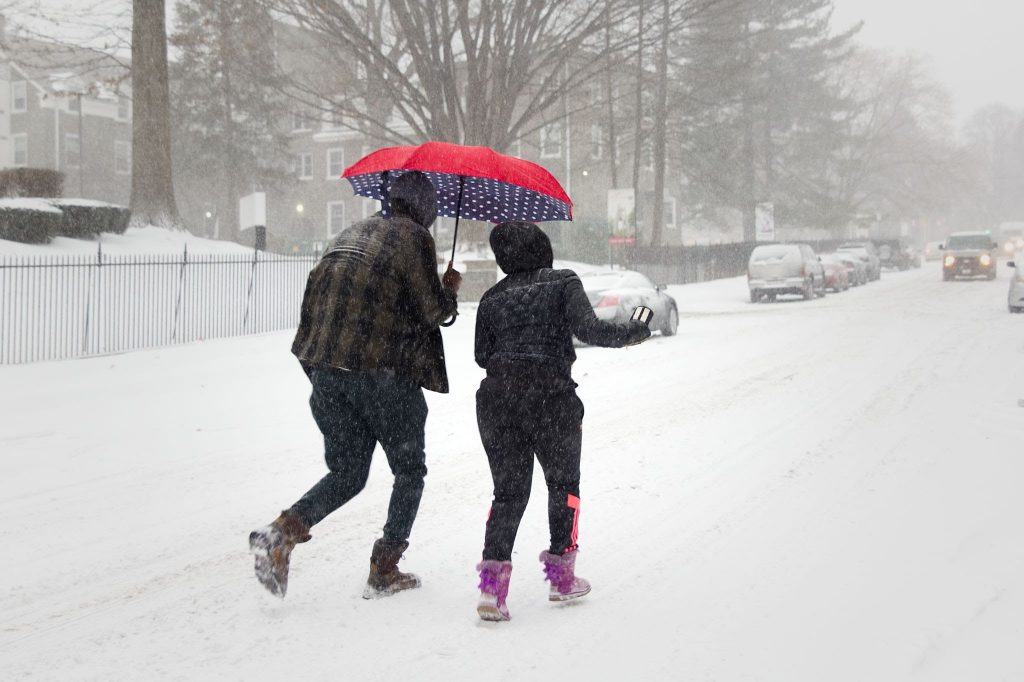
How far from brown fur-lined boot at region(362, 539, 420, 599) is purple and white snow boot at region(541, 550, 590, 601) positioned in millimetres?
685

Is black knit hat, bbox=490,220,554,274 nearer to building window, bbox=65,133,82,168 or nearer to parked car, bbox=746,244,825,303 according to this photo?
parked car, bbox=746,244,825,303

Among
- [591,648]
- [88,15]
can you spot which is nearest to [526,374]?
[591,648]

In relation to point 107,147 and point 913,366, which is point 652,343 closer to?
point 913,366

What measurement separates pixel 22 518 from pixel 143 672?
3014 millimetres

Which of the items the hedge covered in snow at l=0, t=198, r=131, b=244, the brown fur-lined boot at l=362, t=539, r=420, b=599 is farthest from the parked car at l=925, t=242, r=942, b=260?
the brown fur-lined boot at l=362, t=539, r=420, b=599

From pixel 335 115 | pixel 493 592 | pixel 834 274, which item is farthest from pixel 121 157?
pixel 493 592

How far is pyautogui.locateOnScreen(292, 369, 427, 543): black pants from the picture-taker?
433cm

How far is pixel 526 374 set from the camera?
434 centimetres

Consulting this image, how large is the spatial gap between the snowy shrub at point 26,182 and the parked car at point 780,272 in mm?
18058

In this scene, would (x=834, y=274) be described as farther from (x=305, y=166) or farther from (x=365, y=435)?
(x=305, y=166)

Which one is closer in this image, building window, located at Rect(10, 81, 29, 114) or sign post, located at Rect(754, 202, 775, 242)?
sign post, located at Rect(754, 202, 775, 242)

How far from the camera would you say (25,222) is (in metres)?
17.5

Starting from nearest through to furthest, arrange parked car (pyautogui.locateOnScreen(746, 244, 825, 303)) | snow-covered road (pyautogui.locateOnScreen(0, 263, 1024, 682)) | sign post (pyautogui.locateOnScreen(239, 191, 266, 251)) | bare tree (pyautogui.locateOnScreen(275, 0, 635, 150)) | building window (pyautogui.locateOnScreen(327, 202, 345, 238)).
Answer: snow-covered road (pyautogui.locateOnScreen(0, 263, 1024, 682)) → sign post (pyautogui.locateOnScreen(239, 191, 266, 251)) → bare tree (pyautogui.locateOnScreen(275, 0, 635, 150)) → parked car (pyautogui.locateOnScreen(746, 244, 825, 303)) → building window (pyautogui.locateOnScreen(327, 202, 345, 238))

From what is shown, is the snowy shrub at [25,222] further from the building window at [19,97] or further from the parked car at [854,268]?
the building window at [19,97]
